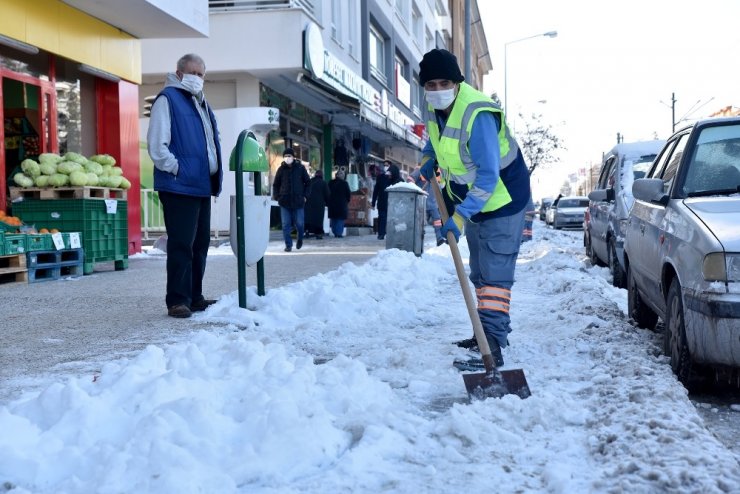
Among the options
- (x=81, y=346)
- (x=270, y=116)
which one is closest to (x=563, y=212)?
(x=270, y=116)

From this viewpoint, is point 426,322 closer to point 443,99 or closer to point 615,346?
point 615,346

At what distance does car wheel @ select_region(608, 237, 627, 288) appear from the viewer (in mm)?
8719

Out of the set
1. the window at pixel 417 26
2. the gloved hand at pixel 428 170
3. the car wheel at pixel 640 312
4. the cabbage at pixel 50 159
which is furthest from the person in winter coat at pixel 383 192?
the window at pixel 417 26

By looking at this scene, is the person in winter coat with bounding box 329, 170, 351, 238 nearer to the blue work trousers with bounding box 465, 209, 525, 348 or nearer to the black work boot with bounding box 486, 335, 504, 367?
the blue work trousers with bounding box 465, 209, 525, 348

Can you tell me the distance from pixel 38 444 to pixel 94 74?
33.2 feet

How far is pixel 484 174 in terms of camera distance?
4.49 metres

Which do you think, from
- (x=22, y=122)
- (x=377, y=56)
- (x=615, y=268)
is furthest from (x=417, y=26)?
(x=615, y=268)

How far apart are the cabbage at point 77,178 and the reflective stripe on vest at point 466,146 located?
237 inches

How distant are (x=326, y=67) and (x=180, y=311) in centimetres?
1334

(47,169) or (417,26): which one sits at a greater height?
(417,26)

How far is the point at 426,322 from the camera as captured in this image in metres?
6.34

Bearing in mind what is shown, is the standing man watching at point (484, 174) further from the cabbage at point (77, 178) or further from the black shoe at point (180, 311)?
the cabbage at point (77, 178)

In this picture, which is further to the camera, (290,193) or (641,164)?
(290,193)

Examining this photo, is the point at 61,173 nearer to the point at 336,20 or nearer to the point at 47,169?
the point at 47,169
